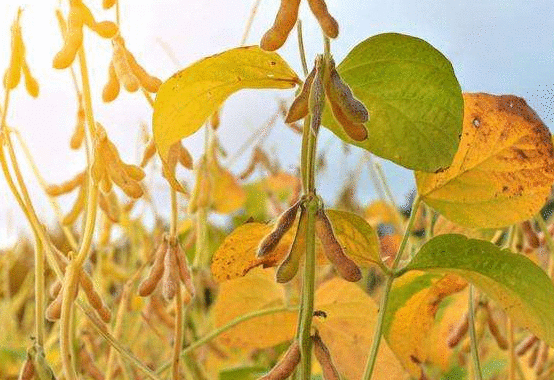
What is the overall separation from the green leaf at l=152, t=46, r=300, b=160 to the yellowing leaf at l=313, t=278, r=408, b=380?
0.84 ft

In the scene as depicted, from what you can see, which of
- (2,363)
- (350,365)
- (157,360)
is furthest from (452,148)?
(157,360)

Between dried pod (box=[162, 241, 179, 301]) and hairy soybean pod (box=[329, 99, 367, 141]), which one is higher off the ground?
hairy soybean pod (box=[329, 99, 367, 141])

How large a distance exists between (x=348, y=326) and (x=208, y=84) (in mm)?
308

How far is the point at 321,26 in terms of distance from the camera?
0.40 meters

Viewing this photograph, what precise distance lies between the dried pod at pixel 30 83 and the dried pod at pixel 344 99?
0.73 ft

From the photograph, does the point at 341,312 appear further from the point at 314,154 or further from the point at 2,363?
the point at 2,363

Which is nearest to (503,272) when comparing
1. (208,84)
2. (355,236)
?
(355,236)

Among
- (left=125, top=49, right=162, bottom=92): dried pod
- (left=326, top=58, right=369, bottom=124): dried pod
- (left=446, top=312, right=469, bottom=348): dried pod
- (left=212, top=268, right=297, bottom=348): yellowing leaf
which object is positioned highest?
(left=125, top=49, right=162, bottom=92): dried pod

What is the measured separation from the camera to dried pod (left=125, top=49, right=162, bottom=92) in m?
0.52

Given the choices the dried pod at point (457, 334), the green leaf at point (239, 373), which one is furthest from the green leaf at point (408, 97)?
the green leaf at point (239, 373)

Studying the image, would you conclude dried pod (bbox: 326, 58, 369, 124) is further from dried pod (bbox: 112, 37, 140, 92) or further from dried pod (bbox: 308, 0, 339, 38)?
dried pod (bbox: 112, 37, 140, 92)

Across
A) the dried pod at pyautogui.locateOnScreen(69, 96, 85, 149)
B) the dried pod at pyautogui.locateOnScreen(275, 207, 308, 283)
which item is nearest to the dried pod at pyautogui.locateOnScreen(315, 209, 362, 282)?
the dried pod at pyautogui.locateOnScreen(275, 207, 308, 283)

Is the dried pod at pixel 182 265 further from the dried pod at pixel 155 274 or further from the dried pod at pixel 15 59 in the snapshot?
the dried pod at pixel 15 59

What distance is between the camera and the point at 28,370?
1.67 ft
